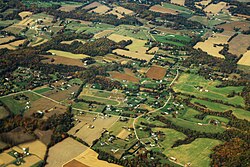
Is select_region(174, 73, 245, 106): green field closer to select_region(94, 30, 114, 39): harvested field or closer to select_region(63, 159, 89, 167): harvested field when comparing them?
select_region(94, 30, 114, 39): harvested field

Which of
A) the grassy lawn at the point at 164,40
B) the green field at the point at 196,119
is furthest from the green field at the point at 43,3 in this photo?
the green field at the point at 196,119

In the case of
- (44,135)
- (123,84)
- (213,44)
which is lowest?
(123,84)

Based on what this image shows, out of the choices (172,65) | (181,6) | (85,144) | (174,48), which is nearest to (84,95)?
(85,144)

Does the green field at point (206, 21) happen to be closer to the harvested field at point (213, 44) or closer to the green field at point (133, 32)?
the harvested field at point (213, 44)


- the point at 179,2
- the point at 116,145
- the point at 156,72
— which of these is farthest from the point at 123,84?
the point at 179,2

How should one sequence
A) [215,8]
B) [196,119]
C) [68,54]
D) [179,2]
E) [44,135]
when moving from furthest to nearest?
[179,2] < [215,8] < [68,54] < [196,119] < [44,135]

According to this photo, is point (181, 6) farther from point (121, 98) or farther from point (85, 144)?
point (85, 144)

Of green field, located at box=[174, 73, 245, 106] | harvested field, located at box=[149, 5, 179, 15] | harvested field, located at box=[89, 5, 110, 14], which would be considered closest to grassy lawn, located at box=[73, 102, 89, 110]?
green field, located at box=[174, 73, 245, 106]

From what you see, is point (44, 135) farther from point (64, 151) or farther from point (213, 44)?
point (213, 44)
